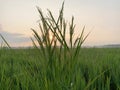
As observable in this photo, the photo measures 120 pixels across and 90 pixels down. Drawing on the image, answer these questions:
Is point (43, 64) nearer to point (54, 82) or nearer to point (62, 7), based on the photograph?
point (54, 82)

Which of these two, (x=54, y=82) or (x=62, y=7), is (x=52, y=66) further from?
(x=62, y=7)

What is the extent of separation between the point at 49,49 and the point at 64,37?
0.25 ft

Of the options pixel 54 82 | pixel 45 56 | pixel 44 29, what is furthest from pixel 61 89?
pixel 44 29

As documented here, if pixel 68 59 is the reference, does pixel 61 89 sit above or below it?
below

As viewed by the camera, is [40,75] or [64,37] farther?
[40,75]

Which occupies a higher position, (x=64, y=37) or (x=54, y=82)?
(x=64, y=37)

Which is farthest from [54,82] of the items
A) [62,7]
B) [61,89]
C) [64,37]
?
[62,7]

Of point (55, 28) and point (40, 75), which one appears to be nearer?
point (55, 28)

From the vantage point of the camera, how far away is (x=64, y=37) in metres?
1.08

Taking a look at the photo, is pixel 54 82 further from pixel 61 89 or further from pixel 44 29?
pixel 44 29

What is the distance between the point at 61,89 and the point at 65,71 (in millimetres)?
75

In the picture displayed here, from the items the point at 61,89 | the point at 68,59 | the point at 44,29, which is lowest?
the point at 61,89

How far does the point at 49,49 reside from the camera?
1085mm

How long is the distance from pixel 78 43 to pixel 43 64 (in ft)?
0.55
